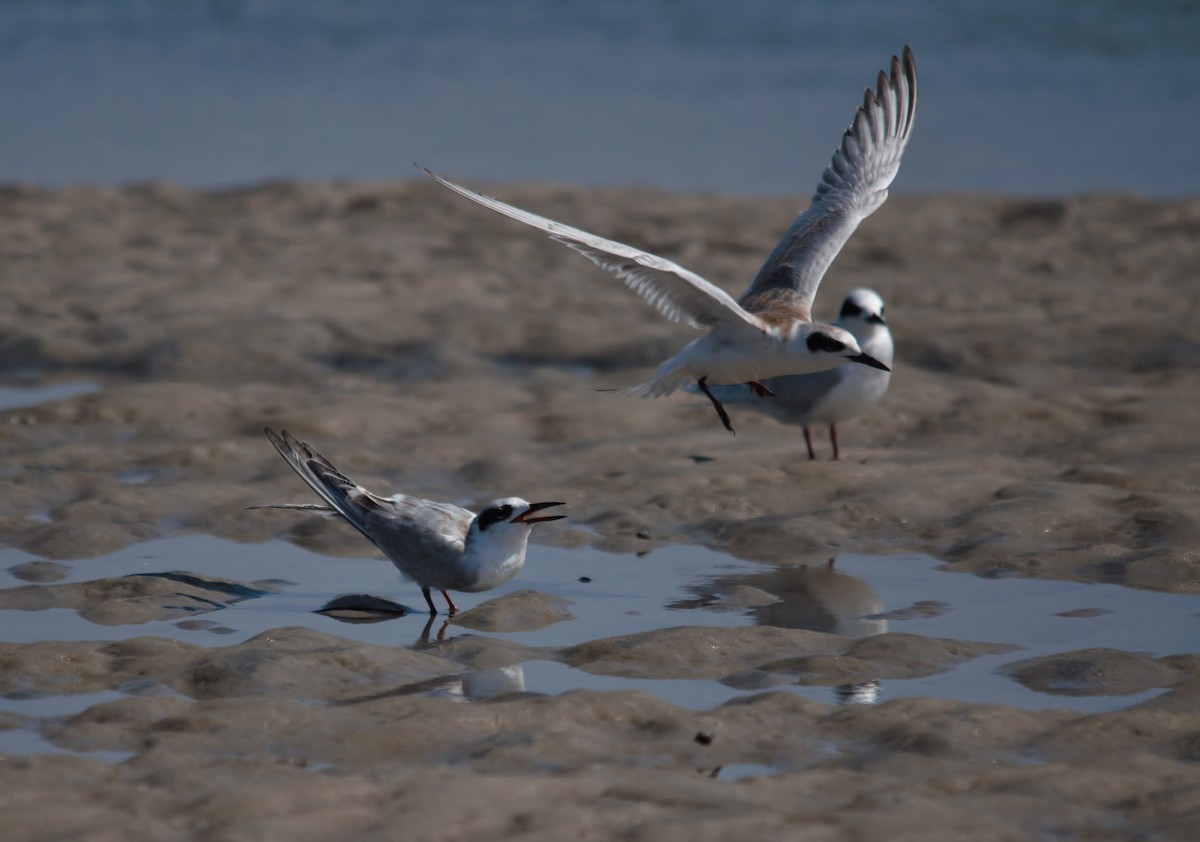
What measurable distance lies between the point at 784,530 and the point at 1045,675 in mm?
2222

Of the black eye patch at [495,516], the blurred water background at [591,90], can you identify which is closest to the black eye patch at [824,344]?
the black eye patch at [495,516]

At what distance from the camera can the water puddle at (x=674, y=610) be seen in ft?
19.1

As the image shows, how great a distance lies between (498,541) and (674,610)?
2.58 feet

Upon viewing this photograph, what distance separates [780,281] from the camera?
28.6 ft

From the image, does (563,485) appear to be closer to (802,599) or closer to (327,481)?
(327,481)

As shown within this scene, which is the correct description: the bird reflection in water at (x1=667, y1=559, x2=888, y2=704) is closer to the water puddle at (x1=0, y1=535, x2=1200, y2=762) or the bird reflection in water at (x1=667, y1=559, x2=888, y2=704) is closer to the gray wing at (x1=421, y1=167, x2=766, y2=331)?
the water puddle at (x1=0, y1=535, x2=1200, y2=762)

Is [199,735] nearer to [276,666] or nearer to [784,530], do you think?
[276,666]

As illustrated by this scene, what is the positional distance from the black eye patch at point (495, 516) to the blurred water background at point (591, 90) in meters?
11.3

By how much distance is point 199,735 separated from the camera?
5.21 meters

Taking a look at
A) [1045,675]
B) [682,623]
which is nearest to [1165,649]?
[1045,675]

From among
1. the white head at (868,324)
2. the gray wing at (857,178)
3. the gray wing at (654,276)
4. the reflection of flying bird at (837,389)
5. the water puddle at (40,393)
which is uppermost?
the gray wing at (857,178)

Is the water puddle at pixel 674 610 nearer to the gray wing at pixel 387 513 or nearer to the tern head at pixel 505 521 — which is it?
the gray wing at pixel 387 513

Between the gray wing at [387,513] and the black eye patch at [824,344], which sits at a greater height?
the black eye patch at [824,344]

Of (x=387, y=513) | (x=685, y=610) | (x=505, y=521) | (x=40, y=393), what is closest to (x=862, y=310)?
(x=685, y=610)
